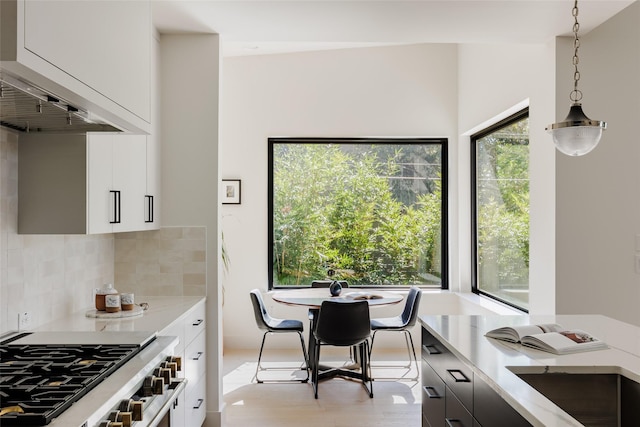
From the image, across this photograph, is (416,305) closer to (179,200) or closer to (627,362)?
(179,200)

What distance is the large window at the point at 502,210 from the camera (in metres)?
4.36

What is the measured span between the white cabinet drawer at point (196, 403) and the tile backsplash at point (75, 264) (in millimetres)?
609

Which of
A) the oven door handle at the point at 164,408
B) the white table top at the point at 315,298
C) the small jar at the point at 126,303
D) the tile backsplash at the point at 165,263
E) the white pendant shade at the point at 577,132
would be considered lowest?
the oven door handle at the point at 164,408

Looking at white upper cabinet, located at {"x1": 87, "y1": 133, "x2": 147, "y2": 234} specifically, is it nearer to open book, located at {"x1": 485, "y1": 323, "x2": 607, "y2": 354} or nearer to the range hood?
the range hood

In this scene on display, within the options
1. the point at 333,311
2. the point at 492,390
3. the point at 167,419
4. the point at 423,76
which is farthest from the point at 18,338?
the point at 423,76

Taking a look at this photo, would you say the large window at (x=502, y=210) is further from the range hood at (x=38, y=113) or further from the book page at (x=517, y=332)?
the range hood at (x=38, y=113)

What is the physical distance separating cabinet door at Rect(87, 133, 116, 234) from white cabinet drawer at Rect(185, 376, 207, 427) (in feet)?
3.43

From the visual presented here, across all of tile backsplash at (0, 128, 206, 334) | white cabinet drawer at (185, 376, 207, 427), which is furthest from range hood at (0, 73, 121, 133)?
white cabinet drawer at (185, 376, 207, 427)

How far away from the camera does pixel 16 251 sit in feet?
7.75

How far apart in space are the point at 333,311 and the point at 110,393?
8.30 feet

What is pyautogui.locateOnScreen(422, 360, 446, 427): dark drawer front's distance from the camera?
231 cm

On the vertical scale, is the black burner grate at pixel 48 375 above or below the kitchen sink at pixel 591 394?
above

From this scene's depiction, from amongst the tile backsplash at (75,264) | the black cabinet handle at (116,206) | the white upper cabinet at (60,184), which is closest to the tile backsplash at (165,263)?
the tile backsplash at (75,264)

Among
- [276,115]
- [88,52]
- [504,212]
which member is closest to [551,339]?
[88,52]
